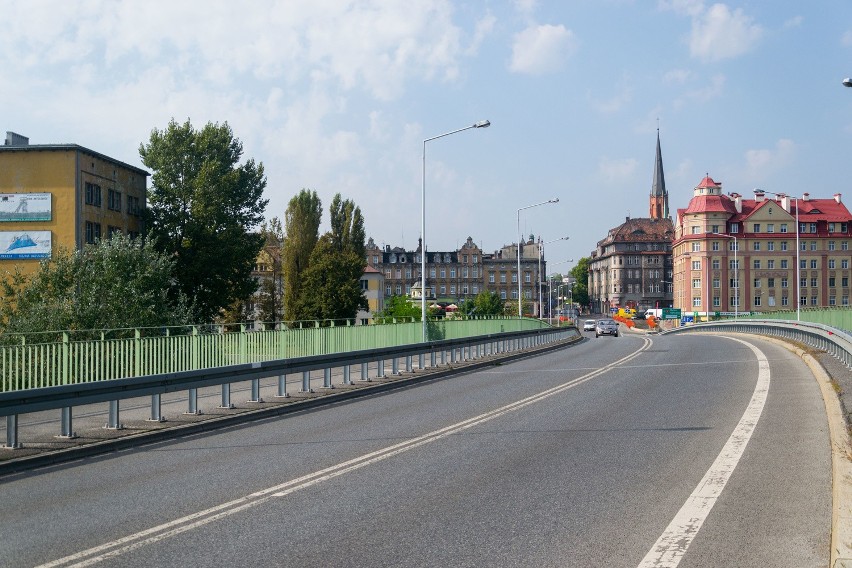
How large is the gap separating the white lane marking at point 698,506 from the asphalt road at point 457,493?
3 cm

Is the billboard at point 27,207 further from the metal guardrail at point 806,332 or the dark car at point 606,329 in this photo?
the dark car at point 606,329

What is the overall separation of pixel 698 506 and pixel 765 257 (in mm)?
134459

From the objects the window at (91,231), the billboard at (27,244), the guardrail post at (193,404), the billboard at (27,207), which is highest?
the billboard at (27,207)

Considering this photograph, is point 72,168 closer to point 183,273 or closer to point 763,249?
point 183,273

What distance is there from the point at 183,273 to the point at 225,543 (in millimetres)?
60346

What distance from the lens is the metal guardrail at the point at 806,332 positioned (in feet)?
74.9

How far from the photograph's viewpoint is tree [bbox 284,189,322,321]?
273 feet

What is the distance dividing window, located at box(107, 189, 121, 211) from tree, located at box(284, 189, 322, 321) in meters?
23.2

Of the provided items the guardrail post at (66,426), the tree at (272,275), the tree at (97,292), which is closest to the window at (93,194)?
the tree at (97,292)

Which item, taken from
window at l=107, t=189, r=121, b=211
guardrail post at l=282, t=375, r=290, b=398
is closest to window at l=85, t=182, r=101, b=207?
window at l=107, t=189, r=121, b=211

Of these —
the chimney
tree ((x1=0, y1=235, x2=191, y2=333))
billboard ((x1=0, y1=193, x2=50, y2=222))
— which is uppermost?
the chimney

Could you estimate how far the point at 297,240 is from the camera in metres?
84.2

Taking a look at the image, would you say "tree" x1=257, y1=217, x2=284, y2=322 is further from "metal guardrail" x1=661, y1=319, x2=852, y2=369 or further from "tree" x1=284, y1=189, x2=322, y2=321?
"metal guardrail" x1=661, y1=319, x2=852, y2=369

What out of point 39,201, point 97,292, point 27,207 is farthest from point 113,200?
point 97,292
